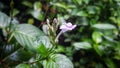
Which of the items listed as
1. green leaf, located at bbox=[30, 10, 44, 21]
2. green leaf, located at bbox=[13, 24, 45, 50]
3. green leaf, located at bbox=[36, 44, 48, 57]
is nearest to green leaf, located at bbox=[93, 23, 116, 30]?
green leaf, located at bbox=[30, 10, 44, 21]

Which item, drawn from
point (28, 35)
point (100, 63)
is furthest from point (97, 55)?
point (28, 35)

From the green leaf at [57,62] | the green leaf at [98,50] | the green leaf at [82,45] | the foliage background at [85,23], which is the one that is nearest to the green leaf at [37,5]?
the foliage background at [85,23]

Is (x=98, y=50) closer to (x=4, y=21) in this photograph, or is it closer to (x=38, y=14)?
(x=38, y=14)

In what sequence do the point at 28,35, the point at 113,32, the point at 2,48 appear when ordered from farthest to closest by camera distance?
the point at 113,32, the point at 2,48, the point at 28,35

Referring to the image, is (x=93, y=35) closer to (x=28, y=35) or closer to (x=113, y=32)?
(x=113, y=32)

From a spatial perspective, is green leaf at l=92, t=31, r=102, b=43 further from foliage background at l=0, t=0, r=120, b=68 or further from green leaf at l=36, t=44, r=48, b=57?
green leaf at l=36, t=44, r=48, b=57

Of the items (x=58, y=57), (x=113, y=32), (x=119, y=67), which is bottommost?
(x=119, y=67)
